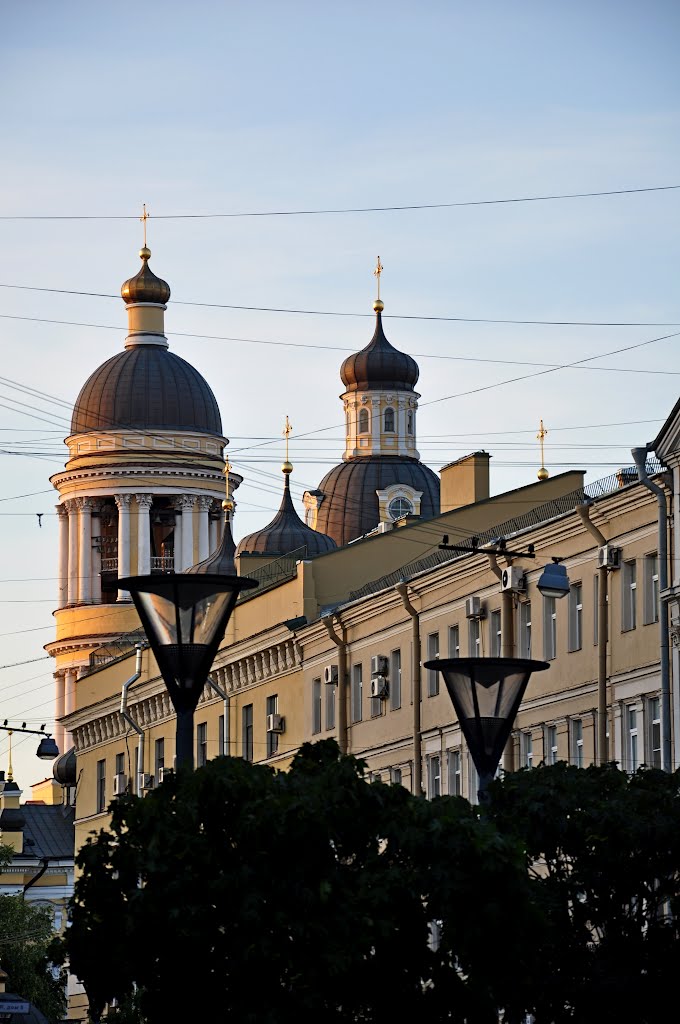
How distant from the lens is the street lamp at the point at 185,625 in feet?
71.7

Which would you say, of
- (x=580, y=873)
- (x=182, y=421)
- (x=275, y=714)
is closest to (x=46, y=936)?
(x=275, y=714)

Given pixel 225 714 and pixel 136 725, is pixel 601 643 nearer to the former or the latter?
pixel 225 714

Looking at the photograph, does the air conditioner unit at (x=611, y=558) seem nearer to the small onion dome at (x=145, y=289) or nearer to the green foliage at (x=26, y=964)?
the green foliage at (x=26, y=964)

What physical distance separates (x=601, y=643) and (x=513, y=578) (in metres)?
3.31

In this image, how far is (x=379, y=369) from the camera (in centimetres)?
12388

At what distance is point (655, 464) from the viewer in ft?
137

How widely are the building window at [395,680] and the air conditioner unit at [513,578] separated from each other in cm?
580

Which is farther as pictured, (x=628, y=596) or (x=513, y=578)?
(x=513, y=578)

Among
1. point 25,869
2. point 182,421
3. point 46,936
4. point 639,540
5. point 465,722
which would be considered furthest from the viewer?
point 182,421

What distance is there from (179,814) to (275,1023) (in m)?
1.84

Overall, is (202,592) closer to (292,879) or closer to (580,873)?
(292,879)

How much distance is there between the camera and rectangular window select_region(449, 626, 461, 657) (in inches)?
1914

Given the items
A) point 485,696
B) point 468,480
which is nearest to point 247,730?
point 468,480

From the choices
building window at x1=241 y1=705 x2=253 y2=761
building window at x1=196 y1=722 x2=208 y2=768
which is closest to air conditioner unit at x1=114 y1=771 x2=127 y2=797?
building window at x1=196 y1=722 x2=208 y2=768
